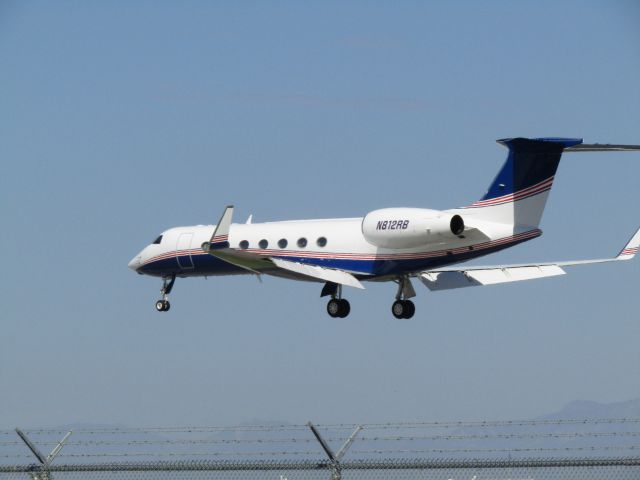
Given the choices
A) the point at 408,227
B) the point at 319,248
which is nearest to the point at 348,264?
the point at 319,248

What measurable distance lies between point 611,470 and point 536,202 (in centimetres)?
1935

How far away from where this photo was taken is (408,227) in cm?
3594

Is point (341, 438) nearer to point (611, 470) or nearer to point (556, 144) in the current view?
point (611, 470)

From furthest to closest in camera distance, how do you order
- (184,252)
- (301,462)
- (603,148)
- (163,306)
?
1. (163,306)
2. (184,252)
3. (603,148)
4. (301,462)

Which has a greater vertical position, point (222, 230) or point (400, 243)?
point (222, 230)

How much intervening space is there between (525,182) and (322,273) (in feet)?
Answer: 24.6

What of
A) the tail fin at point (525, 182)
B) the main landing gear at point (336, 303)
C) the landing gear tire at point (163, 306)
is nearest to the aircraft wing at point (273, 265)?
the main landing gear at point (336, 303)

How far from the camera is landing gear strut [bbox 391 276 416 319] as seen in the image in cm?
3922

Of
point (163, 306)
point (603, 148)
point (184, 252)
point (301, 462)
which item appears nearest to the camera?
point (301, 462)

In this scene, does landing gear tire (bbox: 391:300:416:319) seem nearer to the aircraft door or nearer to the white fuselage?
the white fuselage

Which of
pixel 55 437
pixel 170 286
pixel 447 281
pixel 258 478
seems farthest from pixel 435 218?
pixel 55 437

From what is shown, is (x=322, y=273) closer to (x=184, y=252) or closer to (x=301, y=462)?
(x=184, y=252)

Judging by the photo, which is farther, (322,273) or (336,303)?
→ (336,303)

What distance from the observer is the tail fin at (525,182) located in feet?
116
